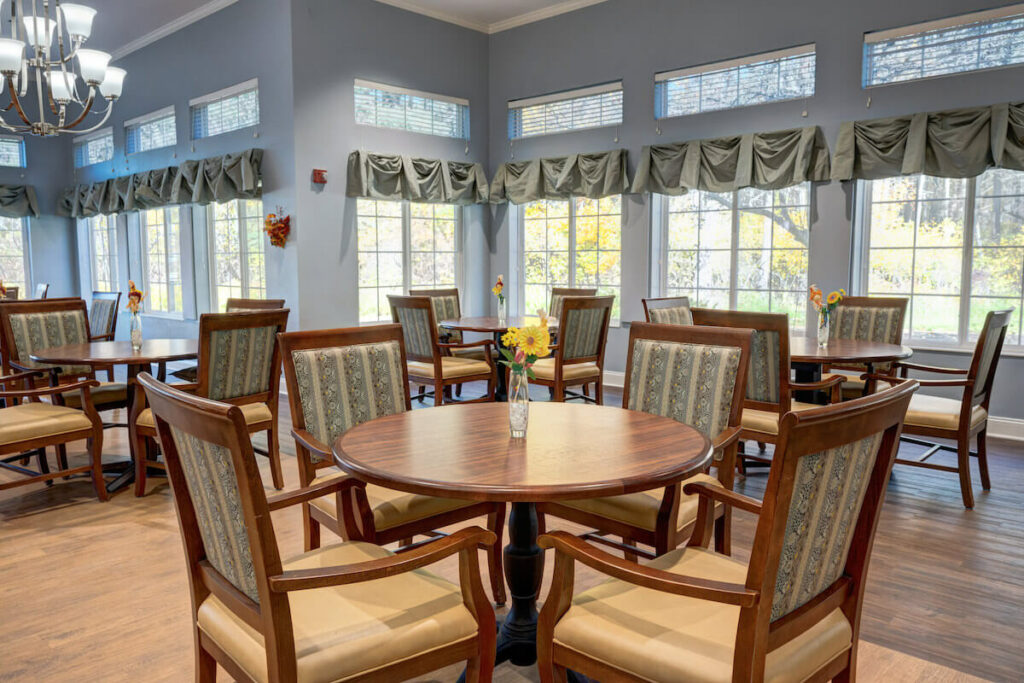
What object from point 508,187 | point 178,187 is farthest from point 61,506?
point 508,187

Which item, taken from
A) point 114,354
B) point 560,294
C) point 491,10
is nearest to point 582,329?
point 560,294

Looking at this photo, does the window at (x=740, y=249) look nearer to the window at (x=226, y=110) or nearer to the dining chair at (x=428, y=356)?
the dining chair at (x=428, y=356)

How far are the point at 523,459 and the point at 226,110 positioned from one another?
6468mm

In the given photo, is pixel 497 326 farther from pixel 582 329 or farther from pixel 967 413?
pixel 967 413

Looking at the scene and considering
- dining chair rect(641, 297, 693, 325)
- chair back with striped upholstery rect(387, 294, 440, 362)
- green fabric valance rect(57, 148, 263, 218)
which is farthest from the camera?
green fabric valance rect(57, 148, 263, 218)

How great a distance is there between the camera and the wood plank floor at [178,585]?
7.20 ft

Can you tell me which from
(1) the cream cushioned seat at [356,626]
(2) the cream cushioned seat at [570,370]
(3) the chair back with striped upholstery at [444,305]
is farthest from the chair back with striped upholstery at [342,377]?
(3) the chair back with striped upholstery at [444,305]

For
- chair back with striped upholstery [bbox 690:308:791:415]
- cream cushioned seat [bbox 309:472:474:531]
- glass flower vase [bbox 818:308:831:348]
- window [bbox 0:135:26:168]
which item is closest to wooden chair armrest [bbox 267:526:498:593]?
cream cushioned seat [bbox 309:472:474:531]

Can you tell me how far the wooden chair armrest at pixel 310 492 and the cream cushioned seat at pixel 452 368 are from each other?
114 inches

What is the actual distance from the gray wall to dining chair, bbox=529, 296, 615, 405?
1.67 metres

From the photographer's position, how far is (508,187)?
732cm

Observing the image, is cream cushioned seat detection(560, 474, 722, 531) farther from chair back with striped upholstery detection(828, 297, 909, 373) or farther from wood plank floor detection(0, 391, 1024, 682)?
chair back with striped upholstery detection(828, 297, 909, 373)

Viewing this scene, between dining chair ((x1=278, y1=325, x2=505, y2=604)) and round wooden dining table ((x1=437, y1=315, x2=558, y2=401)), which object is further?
round wooden dining table ((x1=437, y1=315, x2=558, y2=401))

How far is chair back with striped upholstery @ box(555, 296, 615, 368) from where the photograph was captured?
4.69 m
